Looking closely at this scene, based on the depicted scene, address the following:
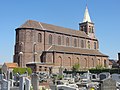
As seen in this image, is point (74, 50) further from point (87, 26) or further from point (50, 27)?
point (87, 26)

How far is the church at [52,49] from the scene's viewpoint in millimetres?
56594

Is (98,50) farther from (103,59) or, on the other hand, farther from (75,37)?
(75,37)

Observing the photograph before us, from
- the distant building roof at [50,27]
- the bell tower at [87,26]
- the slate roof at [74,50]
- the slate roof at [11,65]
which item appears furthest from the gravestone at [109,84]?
the bell tower at [87,26]

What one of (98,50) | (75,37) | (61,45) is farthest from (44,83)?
(98,50)

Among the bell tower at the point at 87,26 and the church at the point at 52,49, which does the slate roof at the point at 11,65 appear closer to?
the church at the point at 52,49

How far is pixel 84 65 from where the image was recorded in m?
67.0

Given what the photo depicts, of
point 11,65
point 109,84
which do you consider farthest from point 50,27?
point 109,84

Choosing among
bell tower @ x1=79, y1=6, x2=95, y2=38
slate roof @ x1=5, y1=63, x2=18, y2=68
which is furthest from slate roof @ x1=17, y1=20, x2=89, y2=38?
slate roof @ x1=5, y1=63, x2=18, y2=68

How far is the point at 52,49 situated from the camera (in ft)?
195

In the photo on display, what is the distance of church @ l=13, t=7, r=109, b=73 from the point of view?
5659 centimetres

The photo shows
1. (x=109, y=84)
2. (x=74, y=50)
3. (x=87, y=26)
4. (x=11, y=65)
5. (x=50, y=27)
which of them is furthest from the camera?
(x=87, y=26)

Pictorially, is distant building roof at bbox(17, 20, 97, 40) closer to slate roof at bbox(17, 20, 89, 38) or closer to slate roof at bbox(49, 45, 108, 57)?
slate roof at bbox(17, 20, 89, 38)

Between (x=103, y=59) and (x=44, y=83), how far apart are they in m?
49.1

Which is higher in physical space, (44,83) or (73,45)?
(73,45)
